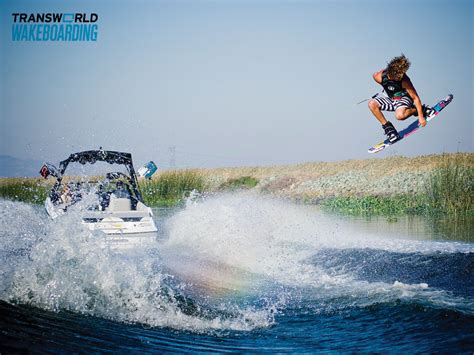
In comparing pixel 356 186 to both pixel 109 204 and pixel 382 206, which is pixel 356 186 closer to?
pixel 382 206

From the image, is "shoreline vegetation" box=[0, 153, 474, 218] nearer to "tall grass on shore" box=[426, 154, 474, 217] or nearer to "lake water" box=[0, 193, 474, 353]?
"tall grass on shore" box=[426, 154, 474, 217]

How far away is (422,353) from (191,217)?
9460mm

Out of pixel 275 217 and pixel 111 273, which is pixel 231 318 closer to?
pixel 111 273

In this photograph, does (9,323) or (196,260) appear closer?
(9,323)

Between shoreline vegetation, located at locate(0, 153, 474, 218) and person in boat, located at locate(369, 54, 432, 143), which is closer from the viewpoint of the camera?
A: person in boat, located at locate(369, 54, 432, 143)

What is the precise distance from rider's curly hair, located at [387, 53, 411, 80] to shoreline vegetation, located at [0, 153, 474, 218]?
10.9m

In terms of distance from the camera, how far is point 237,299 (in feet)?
23.2

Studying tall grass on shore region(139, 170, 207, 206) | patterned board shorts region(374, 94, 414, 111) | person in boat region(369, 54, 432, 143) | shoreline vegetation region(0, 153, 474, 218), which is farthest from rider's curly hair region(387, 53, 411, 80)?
tall grass on shore region(139, 170, 207, 206)

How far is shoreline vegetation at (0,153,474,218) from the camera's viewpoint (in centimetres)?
1794

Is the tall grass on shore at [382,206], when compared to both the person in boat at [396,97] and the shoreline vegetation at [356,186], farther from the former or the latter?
the person in boat at [396,97]

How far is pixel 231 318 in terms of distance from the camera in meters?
5.99

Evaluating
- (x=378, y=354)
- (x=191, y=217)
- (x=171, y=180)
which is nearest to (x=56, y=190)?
(x=191, y=217)

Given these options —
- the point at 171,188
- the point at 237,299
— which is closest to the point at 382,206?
the point at 171,188

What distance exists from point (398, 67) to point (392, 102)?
0.78 m
